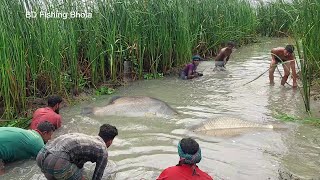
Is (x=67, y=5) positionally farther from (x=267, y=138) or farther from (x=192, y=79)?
(x=267, y=138)

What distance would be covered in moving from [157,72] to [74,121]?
3965 mm

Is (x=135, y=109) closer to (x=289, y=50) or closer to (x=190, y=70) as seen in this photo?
(x=190, y=70)

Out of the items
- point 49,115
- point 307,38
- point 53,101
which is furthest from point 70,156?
point 307,38

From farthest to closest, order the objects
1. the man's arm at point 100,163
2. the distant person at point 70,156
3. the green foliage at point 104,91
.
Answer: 1. the green foliage at point 104,91
2. the man's arm at point 100,163
3. the distant person at point 70,156

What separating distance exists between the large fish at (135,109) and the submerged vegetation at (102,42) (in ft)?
3.22

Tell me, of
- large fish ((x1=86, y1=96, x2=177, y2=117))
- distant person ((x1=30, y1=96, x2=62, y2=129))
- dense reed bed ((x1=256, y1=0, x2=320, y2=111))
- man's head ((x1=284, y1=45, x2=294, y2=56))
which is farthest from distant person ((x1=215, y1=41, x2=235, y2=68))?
distant person ((x1=30, y1=96, x2=62, y2=129))

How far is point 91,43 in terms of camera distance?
7.91 m

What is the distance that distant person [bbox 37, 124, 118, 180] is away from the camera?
12.0ft

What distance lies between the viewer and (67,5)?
7516 millimetres

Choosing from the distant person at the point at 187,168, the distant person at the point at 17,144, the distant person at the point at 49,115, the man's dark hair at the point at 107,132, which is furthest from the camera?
the distant person at the point at 49,115

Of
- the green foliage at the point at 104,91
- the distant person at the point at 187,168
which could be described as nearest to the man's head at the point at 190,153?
the distant person at the point at 187,168

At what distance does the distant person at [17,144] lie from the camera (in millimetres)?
4418

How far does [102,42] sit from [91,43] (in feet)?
1.69

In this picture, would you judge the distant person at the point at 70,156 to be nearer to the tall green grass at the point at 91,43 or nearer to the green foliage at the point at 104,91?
the tall green grass at the point at 91,43
